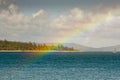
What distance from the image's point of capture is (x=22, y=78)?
217 ft

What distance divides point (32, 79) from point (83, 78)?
910cm

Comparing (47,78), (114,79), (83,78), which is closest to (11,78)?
(47,78)

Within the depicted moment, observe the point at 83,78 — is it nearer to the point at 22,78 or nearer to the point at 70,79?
the point at 70,79

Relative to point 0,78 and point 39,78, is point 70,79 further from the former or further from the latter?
point 0,78

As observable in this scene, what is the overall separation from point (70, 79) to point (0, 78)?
12.0 metres

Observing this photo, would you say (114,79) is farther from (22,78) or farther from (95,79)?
(22,78)

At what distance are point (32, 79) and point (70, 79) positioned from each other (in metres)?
6.53

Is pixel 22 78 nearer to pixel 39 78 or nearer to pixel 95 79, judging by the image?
pixel 39 78

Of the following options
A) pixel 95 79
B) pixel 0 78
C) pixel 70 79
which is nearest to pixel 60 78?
pixel 70 79

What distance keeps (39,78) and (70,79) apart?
17.8ft

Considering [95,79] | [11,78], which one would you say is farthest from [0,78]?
[95,79]

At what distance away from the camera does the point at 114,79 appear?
66938mm

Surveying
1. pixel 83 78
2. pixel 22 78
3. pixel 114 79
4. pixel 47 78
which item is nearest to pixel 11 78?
pixel 22 78

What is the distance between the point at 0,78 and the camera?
65250 millimetres
